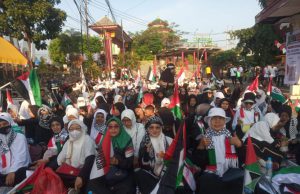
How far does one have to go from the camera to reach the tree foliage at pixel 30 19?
53.7 ft

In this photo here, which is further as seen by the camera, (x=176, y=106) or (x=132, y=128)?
(x=176, y=106)

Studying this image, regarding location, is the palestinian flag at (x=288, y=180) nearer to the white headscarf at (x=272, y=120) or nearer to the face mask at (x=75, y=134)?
the white headscarf at (x=272, y=120)

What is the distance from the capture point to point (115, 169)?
4266mm

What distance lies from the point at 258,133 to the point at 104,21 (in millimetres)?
34978

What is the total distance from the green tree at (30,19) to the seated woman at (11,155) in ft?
43.1

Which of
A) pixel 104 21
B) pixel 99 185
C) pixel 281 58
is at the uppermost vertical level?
pixel 104 21

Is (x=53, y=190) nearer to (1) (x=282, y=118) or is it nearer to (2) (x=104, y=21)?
(1) (x=282, y=118)

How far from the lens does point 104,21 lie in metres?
37.5

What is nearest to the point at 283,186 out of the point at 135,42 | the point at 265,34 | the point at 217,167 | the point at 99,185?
the point at 217,167

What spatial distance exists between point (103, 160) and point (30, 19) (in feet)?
48.1

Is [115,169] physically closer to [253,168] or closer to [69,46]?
[253,168]

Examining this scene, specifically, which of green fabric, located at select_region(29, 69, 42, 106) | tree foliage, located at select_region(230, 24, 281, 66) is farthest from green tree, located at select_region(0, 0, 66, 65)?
tree foliage, located at select_region(230, 24, 281, 66)

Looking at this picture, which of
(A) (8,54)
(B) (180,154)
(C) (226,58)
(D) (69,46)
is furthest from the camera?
(D) (69,46)

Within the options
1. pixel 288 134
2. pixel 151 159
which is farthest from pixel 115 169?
pixel 288 134
